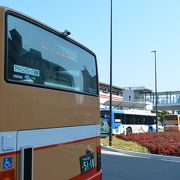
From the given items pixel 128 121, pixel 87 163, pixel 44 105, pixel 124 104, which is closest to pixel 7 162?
pixel 44 105

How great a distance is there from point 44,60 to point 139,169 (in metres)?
9.54

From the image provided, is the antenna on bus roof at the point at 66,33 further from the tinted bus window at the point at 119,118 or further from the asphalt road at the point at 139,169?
the tinted bus window at the point at 119,118

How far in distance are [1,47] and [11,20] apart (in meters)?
0.43

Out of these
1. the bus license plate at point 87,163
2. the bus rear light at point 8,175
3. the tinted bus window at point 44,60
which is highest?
the tinted bus window at point 44,60

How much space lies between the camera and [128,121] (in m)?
38.8

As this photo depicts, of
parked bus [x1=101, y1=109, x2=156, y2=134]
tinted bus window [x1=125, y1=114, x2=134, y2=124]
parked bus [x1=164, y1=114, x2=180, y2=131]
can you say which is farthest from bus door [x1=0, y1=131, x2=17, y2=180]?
parked bus [x1=164, y1=114, x2=180, y2=131]

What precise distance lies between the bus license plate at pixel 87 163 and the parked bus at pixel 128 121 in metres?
27.7

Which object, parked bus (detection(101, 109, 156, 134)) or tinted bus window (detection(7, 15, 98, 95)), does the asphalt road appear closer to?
tinted bus window (detection(7, 15, 98, 95))

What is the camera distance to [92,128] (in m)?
6.23

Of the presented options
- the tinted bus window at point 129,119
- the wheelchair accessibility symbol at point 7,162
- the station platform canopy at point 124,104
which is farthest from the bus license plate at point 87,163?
the station platform canopy at point 124,104

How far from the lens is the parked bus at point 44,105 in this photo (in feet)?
13.4

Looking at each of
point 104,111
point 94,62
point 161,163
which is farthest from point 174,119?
point 94,62

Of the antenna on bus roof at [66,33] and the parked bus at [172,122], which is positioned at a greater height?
the antenna on bus roof at [66,33]

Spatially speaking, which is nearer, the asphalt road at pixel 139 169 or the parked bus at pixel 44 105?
the parked bus at pixel 44 105
